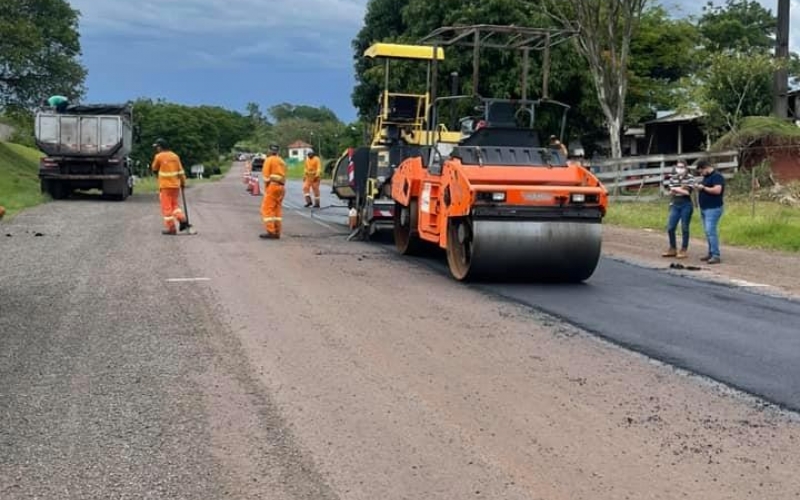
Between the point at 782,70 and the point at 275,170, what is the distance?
1980 centimetres

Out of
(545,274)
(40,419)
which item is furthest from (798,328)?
(40,419)

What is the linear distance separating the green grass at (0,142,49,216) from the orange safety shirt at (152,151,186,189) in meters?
5.61

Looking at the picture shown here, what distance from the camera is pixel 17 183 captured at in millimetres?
29062

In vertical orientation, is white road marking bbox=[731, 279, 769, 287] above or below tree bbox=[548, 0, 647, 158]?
below

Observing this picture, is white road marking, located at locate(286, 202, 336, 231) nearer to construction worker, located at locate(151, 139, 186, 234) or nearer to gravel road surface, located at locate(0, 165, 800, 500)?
construction worker, located at locate(151, 139, 186, 234)

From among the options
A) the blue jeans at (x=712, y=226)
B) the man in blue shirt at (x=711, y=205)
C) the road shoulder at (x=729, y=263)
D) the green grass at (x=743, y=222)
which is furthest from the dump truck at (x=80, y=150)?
the blue jeans at (x=712, y=226)

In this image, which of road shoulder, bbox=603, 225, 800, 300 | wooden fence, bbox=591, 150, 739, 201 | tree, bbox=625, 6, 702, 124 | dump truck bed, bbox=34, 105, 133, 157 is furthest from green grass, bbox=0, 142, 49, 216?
tree, bbox=625, 6, 702, 124

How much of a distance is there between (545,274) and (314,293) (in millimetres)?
2713

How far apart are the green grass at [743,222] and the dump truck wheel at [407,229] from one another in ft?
19.9

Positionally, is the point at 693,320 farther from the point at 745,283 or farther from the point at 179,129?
the point at 179,129

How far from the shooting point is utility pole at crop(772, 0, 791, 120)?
28.5 metres

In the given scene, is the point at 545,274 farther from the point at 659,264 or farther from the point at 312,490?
the point at 312,490

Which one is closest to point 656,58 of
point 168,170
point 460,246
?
point 168,170

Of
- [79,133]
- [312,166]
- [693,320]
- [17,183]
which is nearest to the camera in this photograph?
[693,320]
